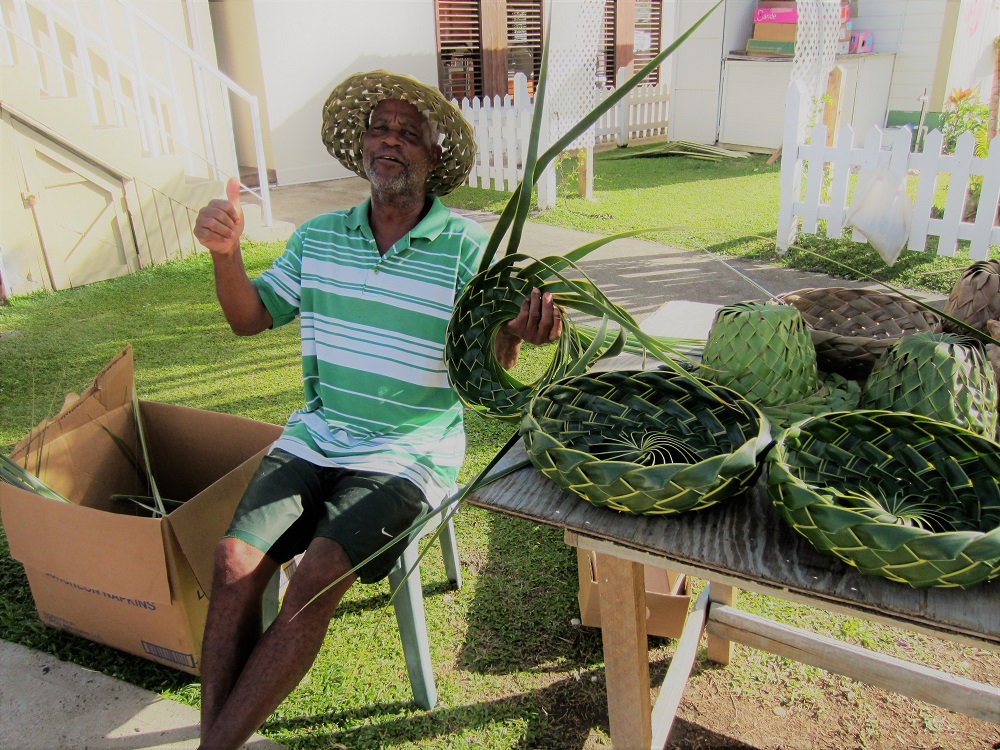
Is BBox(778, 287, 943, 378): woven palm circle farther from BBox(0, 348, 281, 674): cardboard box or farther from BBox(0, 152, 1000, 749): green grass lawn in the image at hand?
BBox(0, 348, 281, 674): cardboard box

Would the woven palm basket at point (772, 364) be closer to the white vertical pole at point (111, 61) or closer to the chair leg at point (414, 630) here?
the chair leg at point (414, 630)

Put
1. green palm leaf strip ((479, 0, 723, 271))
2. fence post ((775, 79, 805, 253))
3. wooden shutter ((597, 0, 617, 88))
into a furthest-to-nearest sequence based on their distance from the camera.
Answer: wooden shutter ((597, 0, 617, 88)), fence post ((775, 79, 805, 253)), green palm leaf strip ((479, 0, 723, 271))

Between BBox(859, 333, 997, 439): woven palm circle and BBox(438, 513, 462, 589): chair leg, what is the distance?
136 cm

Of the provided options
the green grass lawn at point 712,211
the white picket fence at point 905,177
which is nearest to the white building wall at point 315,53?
the green grass lawn at point 712,211

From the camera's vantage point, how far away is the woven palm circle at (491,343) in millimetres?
1452

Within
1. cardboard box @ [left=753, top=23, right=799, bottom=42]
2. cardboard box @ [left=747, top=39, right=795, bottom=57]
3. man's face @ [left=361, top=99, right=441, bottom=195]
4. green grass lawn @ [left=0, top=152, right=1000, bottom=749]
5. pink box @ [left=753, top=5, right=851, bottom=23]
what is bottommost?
green grass lawn @ [left=0, top=152, right=1000, bottom=749]

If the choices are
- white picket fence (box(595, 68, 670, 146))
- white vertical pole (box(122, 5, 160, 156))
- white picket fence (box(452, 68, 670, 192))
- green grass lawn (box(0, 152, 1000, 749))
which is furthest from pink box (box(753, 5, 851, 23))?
green grass lawn (box(0, 152, 1000, 749))

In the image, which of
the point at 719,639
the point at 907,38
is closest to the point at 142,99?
the point at 719,639

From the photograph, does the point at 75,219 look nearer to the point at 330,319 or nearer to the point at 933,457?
the point at 330,319

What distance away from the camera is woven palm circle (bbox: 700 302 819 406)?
49.2 inches

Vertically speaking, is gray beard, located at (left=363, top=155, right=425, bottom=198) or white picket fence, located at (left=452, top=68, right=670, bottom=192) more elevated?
gray beard, located at (left=363, top=155, right=425, bottom=198)

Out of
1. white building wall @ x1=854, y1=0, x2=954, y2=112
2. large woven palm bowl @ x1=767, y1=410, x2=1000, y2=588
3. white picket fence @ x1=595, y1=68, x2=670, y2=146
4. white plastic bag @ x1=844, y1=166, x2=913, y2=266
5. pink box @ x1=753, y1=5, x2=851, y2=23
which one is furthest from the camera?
white picket fence @ x1=595, y1=68, x2=670, y2=146

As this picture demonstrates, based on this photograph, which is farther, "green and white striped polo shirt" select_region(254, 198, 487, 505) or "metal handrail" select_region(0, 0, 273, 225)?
"metal handrail" select_region(0, 0, 273, 225)

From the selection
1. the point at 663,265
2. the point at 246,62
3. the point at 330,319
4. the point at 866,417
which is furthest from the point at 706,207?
the point at 866,417
